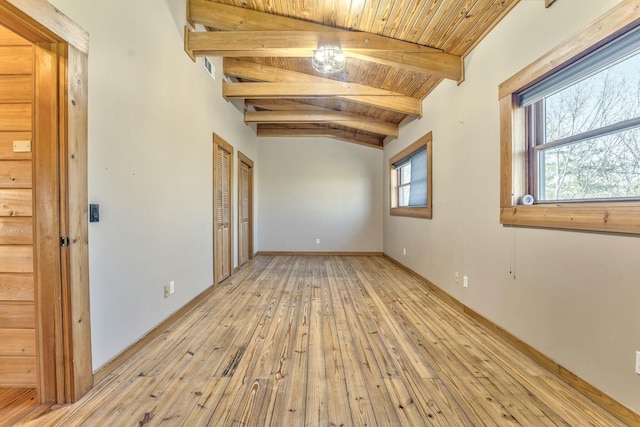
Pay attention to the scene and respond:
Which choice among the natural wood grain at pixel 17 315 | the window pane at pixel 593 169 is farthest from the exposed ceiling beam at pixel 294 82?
the natural wood grain at pixel 17 315

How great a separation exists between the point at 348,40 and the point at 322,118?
228 centimetres

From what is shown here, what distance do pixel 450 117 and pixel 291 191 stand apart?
3.86 meters

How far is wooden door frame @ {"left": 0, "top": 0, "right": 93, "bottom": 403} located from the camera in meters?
1.43

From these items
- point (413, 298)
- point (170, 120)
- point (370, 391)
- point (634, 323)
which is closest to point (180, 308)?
point (170, 120)

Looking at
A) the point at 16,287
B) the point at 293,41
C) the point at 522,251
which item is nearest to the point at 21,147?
the point at 16,287

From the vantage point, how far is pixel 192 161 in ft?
9.85

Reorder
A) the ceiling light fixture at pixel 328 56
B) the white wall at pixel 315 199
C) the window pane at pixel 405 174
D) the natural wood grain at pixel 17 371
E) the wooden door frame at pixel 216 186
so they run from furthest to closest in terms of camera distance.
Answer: the white wall at pixel 315 199, the window pane at pixel 405 174, the wooden door frame at pixel 216 186, the ceiling light fixture at pixel 328 56, the natural wood grain at pixel 17 371

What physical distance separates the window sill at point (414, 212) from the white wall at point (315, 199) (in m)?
1.09

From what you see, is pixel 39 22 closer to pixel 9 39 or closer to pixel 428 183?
pixel 9 39

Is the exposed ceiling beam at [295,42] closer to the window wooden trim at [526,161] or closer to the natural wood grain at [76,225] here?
the window wooden trim at [526,161]

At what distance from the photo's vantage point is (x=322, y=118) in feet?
16.2

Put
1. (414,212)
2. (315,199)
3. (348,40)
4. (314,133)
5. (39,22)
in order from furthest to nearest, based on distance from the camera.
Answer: (315,199) < (314,133) < (414,212) < (348,40) < (39,22)

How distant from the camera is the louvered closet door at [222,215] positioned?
3692 millimetres

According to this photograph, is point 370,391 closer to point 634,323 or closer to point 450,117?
point 634,323
